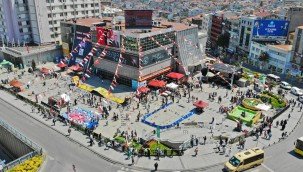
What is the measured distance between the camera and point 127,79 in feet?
184

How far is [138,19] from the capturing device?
185 feet

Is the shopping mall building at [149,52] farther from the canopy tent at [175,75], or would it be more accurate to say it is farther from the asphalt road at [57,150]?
the asphalt road at [57,150]

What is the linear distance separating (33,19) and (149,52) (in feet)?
136

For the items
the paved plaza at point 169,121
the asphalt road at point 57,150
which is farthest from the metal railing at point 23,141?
the paved plaza at point 169,121

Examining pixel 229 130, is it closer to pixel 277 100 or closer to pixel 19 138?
pixel 277 100

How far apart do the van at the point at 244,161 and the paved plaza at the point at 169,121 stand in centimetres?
202

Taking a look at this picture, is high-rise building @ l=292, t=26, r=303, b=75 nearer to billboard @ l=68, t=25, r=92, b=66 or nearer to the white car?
the white car

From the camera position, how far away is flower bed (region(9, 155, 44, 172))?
28891mm

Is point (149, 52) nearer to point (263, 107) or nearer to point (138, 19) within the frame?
point (138, 19)

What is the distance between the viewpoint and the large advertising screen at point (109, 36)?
178 feet

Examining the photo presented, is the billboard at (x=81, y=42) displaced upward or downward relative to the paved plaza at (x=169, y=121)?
upward

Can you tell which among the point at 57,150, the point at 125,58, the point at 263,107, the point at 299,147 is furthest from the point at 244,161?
the point at 125,58

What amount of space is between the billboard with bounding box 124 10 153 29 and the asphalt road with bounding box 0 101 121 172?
88.5ft

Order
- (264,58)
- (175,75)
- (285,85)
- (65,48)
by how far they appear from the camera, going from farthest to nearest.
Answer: (65,48)
(264,58)
(175,75)
(285,85)
